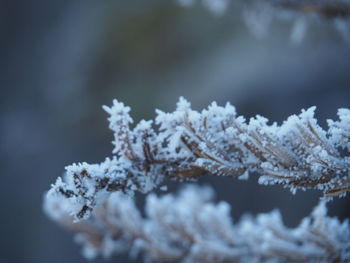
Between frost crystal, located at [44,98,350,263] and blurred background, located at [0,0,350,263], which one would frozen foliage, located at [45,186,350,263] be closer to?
frost crystal, located at [44,98,350,263]

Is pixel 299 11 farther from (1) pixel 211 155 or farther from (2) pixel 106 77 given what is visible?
(2) pixel 106 77

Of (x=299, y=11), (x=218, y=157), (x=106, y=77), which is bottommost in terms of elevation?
(x=218, y=157)

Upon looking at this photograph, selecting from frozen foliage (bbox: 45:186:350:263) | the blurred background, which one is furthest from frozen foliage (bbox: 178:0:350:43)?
the blurred background

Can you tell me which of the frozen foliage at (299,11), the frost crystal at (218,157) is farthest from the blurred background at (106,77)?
the frost crystal at (218,157)

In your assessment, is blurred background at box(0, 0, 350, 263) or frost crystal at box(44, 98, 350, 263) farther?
blurred background at box(0, 0, 350, 263)

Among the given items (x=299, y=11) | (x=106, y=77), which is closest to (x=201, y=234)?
(x=299, y=11)

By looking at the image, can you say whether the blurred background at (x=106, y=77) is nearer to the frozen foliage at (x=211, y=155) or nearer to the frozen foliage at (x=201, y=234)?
the frozen foliage at (x=201, y=234)
